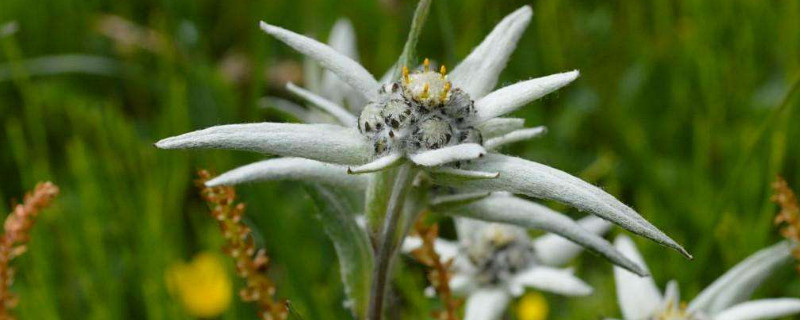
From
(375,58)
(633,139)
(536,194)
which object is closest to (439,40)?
(375,58)

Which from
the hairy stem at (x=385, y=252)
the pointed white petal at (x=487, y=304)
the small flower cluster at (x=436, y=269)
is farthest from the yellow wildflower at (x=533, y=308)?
the hairy stem at (x=385, y=252)

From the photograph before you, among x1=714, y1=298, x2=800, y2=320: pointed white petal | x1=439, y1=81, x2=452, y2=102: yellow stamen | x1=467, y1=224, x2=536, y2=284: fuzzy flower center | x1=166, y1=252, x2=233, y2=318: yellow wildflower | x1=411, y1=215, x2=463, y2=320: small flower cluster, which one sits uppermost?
x1=166, y1=252, x2=233, y2=318: yellow wildflower

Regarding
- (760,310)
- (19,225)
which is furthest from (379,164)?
(760,310)

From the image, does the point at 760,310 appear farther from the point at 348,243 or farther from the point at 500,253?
the point at 348,243

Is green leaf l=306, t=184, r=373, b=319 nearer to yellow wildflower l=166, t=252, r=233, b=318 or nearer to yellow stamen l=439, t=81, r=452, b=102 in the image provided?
yellow stamen l=439, t=81, r=452, b=102

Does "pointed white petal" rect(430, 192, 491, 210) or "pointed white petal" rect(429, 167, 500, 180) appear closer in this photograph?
"pointed white petal" rect(429, 167, 500, 180)

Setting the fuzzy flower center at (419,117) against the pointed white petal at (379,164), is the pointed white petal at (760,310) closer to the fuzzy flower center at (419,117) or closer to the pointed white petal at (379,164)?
the fuzzy flower center at (419,117)

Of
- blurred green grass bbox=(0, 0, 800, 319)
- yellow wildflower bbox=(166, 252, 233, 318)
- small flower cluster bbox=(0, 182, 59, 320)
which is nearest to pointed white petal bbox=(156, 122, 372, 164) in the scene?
small flower cluster bbox=(0, 182, 59, 320)
